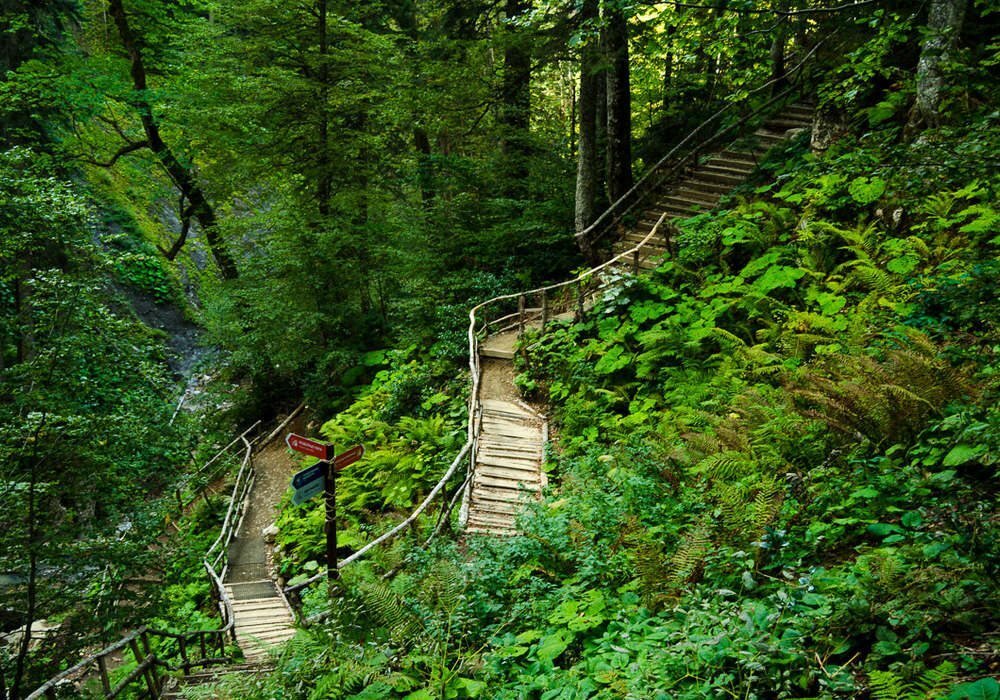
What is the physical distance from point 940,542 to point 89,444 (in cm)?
1013

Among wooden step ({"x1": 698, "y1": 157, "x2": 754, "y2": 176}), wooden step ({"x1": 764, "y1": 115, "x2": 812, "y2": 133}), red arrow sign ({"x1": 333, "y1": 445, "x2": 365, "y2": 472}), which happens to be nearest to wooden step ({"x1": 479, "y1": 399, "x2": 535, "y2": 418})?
red arrow sign ({"x1": 333, "y1": 445, "x2": 365, "y2": 472})

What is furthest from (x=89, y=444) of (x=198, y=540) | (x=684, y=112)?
(x=684, y=112)

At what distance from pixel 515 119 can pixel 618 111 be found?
4.88 meters

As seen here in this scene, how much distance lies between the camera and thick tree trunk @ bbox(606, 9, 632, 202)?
41.9 feet

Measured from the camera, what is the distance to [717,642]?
3754 mm

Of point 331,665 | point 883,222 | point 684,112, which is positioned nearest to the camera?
point 331,665

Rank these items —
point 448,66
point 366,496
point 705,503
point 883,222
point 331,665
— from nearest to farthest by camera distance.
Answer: point 331,665 < point 705,503 < point 883,222 < point 366,496 < point 448,66

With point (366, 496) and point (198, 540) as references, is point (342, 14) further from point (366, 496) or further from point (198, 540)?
point (198, 540)

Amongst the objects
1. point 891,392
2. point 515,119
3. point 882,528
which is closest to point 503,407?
point 891,392

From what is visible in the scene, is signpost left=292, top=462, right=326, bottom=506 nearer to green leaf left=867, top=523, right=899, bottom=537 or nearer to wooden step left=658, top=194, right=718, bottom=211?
green leaf left=867, top=523, right=899, bottom=537

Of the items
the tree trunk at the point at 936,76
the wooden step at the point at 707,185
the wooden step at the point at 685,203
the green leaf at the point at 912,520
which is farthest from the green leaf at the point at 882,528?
the wooden step at the point at 707,185

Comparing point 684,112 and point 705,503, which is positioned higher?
point 684,112

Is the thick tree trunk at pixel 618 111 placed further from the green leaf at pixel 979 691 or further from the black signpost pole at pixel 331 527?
the green leaf at pixel 979 691

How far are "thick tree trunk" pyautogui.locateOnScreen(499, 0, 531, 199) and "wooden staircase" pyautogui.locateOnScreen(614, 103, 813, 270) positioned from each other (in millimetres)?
4218
